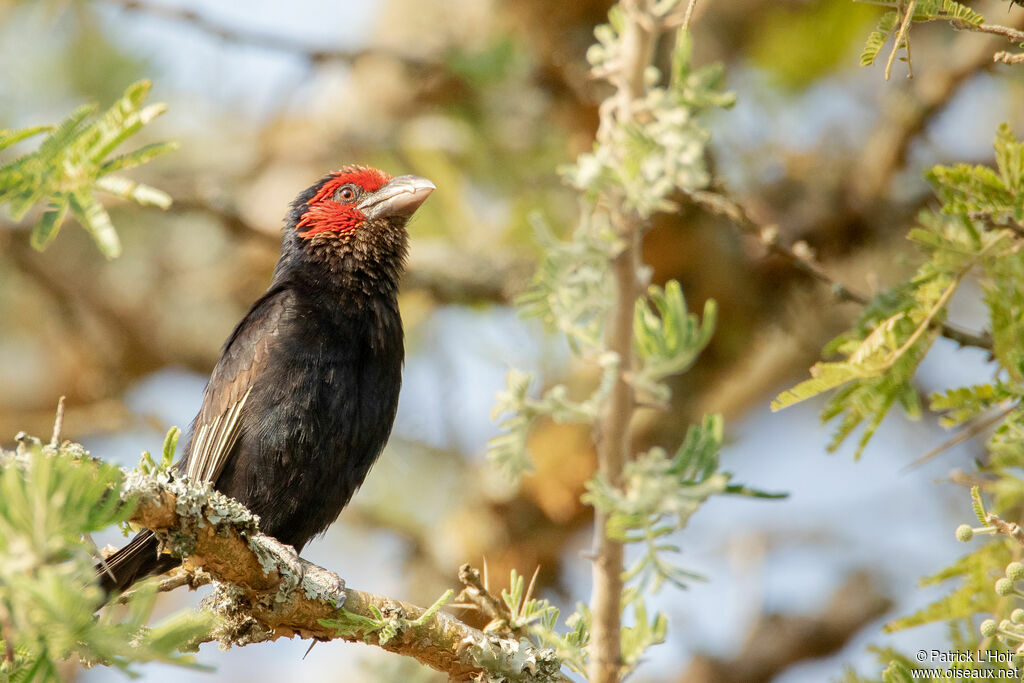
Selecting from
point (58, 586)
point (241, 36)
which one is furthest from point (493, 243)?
point (58, 586)

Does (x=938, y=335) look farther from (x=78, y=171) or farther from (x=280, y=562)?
(x=78, y=171)

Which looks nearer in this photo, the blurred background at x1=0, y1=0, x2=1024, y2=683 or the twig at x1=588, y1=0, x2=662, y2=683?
the twig at x1=588, y1=0, x2=662, y2=683

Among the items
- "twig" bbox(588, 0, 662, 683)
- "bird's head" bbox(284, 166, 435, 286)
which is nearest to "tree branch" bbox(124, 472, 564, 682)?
"twig" bbox(588, 0, 662, 683)

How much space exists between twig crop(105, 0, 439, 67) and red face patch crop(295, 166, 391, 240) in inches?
43.1

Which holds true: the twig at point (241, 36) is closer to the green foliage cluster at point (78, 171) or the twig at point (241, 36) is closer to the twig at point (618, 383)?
the green foliage cluster at point (78, 171)

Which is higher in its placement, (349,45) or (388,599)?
(349,45)

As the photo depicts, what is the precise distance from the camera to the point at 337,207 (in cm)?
453

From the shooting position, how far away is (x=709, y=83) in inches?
77.7

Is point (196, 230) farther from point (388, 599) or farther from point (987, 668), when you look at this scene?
point (987, 668)

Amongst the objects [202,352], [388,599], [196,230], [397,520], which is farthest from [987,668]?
[196,230]

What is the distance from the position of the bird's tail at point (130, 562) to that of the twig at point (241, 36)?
2953 mm

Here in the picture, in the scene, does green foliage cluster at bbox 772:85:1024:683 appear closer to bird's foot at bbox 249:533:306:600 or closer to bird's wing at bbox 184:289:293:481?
bird's foot at bbox 249:533:306:600

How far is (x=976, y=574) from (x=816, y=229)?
125 inches

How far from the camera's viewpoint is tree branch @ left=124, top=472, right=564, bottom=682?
272 cm
